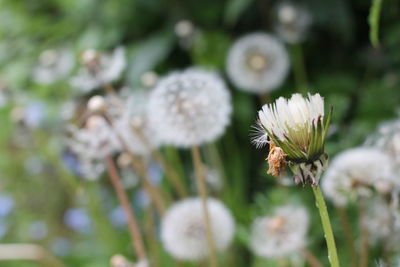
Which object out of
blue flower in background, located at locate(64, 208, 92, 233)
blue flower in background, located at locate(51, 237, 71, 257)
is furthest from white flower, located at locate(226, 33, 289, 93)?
blue flower in background, located at locate(51, 237, 71, 257)

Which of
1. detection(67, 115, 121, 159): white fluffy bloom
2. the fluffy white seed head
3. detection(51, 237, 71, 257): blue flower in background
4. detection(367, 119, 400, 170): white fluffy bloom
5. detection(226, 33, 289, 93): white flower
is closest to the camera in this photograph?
the fluffy white seed head

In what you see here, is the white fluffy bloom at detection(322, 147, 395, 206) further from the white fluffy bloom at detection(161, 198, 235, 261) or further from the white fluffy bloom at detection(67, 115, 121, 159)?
the white fluffy bloom at detection(67, 115, 121, 159)

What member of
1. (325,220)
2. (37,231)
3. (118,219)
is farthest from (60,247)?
(325,220)

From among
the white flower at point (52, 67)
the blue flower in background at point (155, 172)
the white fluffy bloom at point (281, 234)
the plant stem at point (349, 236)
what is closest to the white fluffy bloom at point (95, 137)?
the white fluffy bloom at point (281, 234)

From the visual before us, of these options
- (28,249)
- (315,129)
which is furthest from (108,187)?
(315,129)

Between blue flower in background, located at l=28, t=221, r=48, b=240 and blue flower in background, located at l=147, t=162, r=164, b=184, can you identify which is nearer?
blue flower in background, located at l=147, t=162, r=164, b=184

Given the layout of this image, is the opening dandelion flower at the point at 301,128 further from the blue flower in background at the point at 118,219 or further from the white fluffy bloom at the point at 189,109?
the blue flower in background at the point at 118,219

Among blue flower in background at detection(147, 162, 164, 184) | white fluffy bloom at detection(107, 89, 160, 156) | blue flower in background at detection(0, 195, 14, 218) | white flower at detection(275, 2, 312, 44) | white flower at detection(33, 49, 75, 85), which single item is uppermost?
white flower at detection(33, 49, 75, 85)
